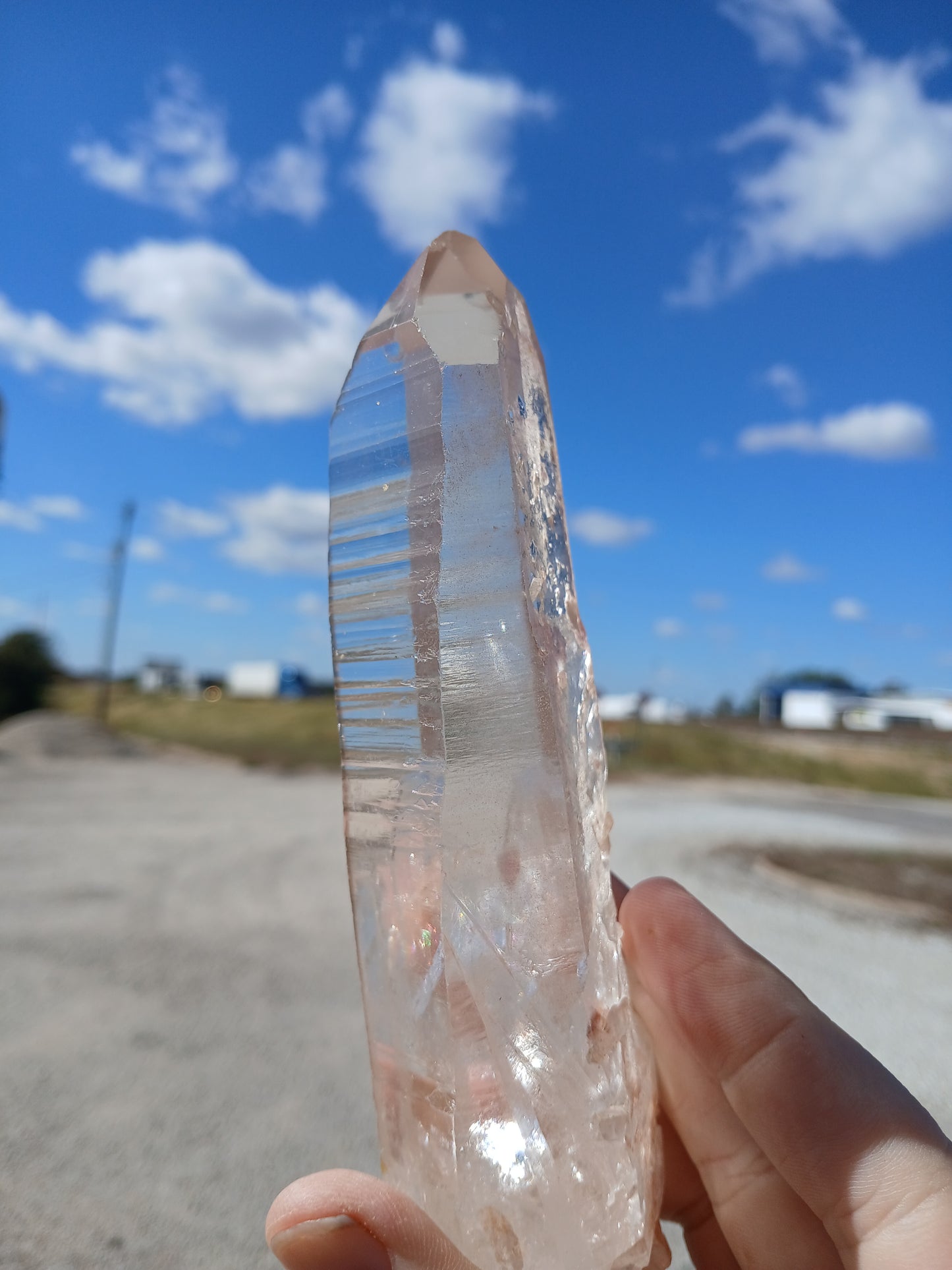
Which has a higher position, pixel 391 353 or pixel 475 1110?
pixel 391 353

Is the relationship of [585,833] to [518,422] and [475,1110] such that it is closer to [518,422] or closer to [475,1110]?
[475,1110]

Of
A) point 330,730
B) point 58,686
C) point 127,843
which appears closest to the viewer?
point 127,843

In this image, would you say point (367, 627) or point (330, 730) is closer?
point (367, 627)

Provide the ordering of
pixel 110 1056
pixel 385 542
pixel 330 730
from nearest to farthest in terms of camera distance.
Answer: pixel 385 542 < pixel 110 1056 < pixel 330 730

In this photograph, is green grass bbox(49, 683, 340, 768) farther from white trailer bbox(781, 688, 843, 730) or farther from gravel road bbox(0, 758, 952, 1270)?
white trailer bbox(781, 688, 843, 730)

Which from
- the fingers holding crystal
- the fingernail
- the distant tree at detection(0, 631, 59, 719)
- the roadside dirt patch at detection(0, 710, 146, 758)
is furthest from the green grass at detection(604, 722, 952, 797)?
the distant tree at detection(0, 631, 59, 719)

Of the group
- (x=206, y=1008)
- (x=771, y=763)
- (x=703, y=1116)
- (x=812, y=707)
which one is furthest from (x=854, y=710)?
(x=703, y=1116)

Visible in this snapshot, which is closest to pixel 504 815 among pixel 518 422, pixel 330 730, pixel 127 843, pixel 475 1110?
pixel 475 1110

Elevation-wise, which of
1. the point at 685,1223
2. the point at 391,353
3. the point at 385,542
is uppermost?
the point at 391,353
